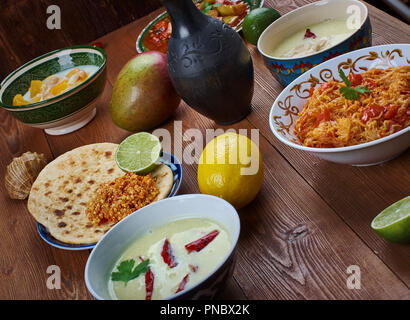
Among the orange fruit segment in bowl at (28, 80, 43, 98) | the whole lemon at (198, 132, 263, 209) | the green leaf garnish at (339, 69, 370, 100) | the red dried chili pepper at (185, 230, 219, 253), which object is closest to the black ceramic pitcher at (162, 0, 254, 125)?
the whole lemon at (198, 132, 263, 209)

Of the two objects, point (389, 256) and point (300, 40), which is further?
point (300, 40)

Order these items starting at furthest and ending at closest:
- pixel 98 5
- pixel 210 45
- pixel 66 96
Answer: pixel 98 5
pixel 66 96
pixel 210 45

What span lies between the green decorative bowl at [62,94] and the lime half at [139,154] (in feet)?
1.48

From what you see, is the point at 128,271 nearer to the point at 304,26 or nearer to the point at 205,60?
the point at 205,60

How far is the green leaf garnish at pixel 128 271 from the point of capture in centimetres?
89

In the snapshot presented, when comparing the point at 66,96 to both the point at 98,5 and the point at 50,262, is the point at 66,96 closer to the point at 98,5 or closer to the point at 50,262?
the point at 50,262

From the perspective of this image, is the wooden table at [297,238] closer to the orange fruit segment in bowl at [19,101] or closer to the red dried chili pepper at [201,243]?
the red dried chili pepper at [201,243]

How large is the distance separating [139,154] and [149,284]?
0.53 metres

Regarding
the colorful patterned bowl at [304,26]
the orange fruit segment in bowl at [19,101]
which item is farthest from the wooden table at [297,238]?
the orange fruit segment in bowl at [19,101]

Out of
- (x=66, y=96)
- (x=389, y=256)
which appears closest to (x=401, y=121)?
(x=389, y=256)

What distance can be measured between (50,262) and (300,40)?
1.07 meters

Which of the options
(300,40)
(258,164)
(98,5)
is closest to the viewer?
(258,164)

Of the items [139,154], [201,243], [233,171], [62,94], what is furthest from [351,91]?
[62,94]

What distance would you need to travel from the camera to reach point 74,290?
1.06 metres
